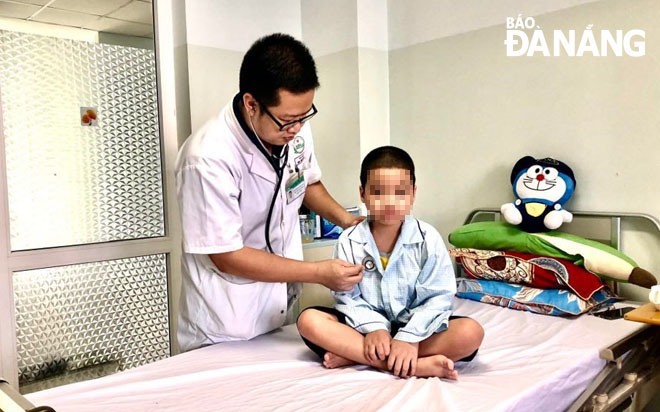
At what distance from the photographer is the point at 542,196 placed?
231cm

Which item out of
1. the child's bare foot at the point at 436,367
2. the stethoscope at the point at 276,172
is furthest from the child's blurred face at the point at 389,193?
the child's bare foot at the point at 436,367

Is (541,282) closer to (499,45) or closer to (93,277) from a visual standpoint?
(499,45)

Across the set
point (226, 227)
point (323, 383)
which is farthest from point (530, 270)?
point (226, 227)

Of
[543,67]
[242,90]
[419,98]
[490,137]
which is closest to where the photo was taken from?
[242,90]

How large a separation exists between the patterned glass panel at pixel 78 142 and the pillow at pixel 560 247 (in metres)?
1.66

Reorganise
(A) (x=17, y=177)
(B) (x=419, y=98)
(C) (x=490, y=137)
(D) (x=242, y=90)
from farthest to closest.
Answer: (B) (x=419, y=98), (C) (x=490, y=137), (A) (x=17, y=177), (D) (x=242, y=90)

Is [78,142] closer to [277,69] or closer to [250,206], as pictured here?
[250,206]

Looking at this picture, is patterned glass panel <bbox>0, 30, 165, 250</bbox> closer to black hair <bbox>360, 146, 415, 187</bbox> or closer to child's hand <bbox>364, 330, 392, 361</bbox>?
black hair <bbox>360, 146, 415, 187</bbox>

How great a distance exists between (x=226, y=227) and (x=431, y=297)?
0.67m

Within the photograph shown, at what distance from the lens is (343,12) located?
3137 mm

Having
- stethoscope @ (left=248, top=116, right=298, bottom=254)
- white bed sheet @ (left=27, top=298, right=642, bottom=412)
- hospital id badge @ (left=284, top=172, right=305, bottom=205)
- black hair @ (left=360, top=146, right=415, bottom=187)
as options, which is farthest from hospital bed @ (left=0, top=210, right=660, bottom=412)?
black hair @ (left=360, top=146, right=415, bottom=187)

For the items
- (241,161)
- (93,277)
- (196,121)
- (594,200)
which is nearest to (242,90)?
(241,161)

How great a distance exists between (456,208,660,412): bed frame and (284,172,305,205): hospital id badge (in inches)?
43.4

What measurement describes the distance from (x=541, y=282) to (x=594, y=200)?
499 mm
